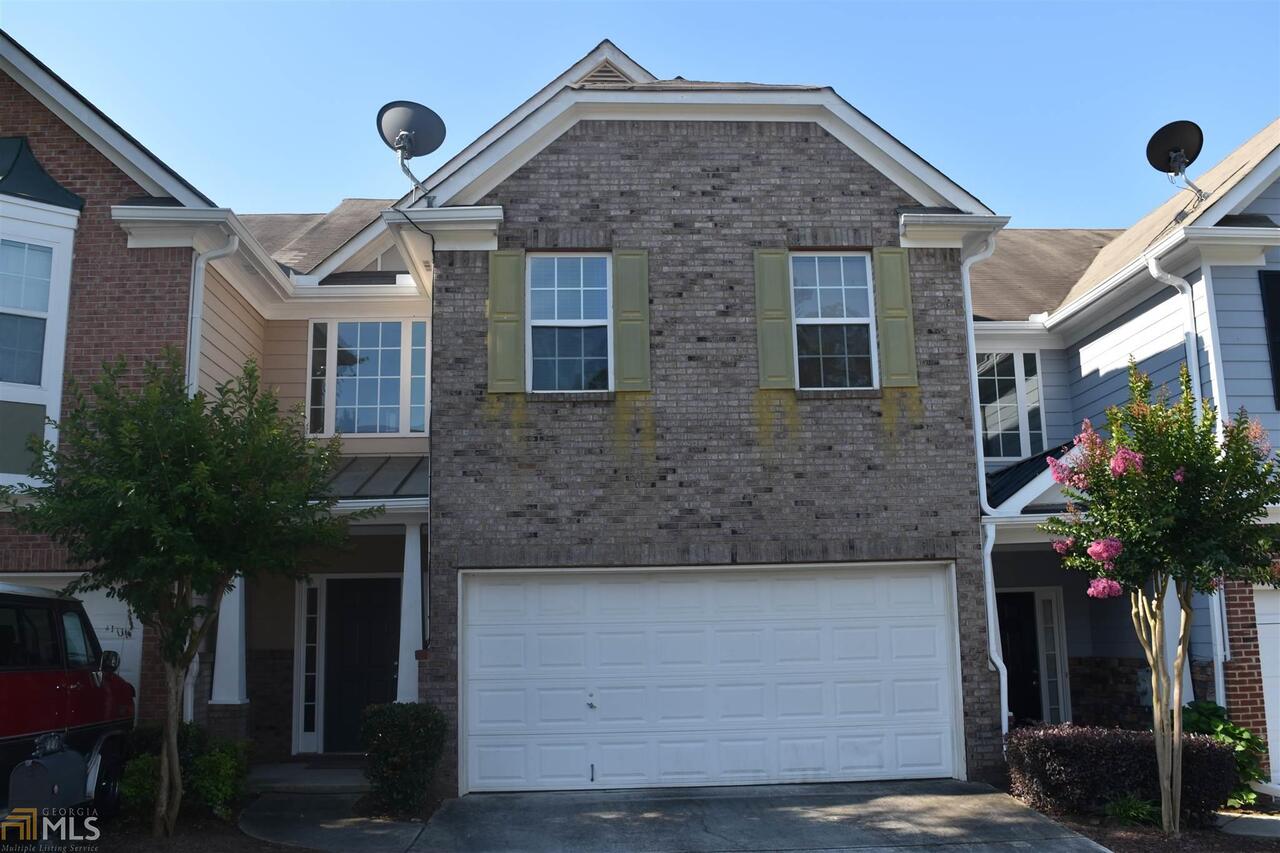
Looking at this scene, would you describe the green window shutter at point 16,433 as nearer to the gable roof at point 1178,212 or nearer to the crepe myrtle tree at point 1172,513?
the crepe myrtle tree at point 1172,513

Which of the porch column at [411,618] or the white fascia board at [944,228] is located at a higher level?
the white fascia board at [944,228]

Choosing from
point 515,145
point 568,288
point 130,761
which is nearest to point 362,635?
point 130,761

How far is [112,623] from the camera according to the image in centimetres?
1105

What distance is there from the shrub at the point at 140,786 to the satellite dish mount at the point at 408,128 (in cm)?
657

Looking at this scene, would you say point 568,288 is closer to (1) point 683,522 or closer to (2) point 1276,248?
(1) point 683,522

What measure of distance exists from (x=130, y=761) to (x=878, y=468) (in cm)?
768

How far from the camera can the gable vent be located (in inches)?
595

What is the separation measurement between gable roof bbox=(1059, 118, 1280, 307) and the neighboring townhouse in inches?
1.6

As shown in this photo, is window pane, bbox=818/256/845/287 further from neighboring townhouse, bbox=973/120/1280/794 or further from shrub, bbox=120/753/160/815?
shrub, bbox=120/753/160/815

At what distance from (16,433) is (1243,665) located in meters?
12.8

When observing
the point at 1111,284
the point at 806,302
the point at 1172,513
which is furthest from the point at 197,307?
the point at 1111,284

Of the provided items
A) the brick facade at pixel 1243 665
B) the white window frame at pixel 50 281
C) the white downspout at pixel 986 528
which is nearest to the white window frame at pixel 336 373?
the white window frame at pixel 50 281

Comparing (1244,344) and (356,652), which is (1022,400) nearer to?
(1244,344)

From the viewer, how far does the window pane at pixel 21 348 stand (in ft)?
36.6
